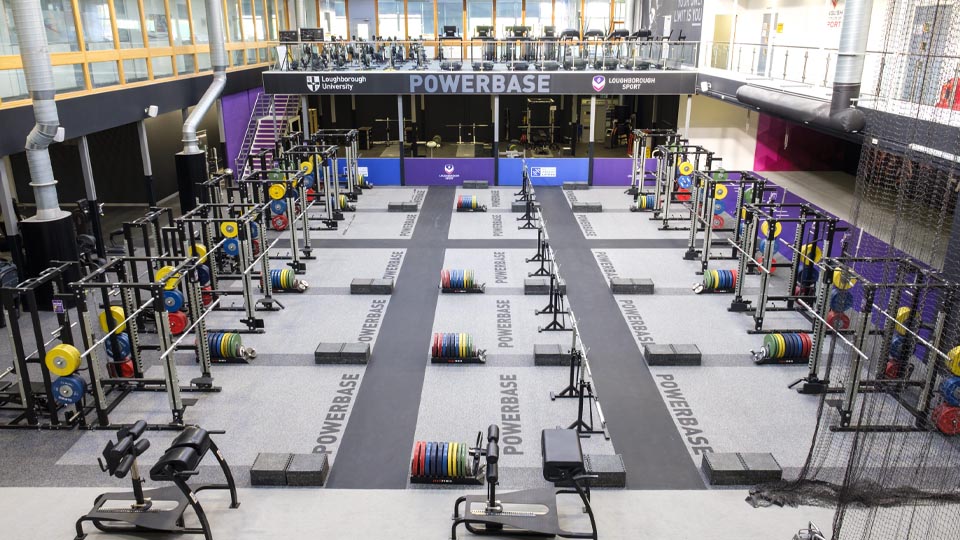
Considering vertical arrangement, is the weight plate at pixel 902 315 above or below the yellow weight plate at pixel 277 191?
below

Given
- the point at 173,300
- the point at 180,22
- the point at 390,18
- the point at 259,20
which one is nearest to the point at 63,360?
the point at 173,300

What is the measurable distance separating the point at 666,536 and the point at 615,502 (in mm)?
624

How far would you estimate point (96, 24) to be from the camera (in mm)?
13812

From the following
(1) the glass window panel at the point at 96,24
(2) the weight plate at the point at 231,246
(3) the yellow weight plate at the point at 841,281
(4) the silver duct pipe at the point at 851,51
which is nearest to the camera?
(3) the yellow weight plate at the point at 841,281

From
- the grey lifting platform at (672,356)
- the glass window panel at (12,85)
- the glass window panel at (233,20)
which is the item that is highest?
the glass window panel at (233,20)

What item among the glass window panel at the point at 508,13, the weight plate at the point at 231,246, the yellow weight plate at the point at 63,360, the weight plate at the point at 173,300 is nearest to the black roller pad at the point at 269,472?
the yellow weight plate at the point at 63,360

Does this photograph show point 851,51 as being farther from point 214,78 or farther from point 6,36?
point 214,78

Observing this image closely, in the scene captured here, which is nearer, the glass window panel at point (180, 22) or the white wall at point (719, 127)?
the glass window panel at point (180, 22)

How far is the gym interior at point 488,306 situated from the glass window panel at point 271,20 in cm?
361

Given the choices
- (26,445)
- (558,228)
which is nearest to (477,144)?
(558,228)

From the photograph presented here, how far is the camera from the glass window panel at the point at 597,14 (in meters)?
28.0

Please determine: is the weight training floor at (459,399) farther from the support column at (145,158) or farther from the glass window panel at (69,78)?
the glass window panel at (69,78)

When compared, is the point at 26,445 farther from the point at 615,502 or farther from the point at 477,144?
the point at 477,144

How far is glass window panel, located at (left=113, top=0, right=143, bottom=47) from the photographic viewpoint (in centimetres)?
1465
